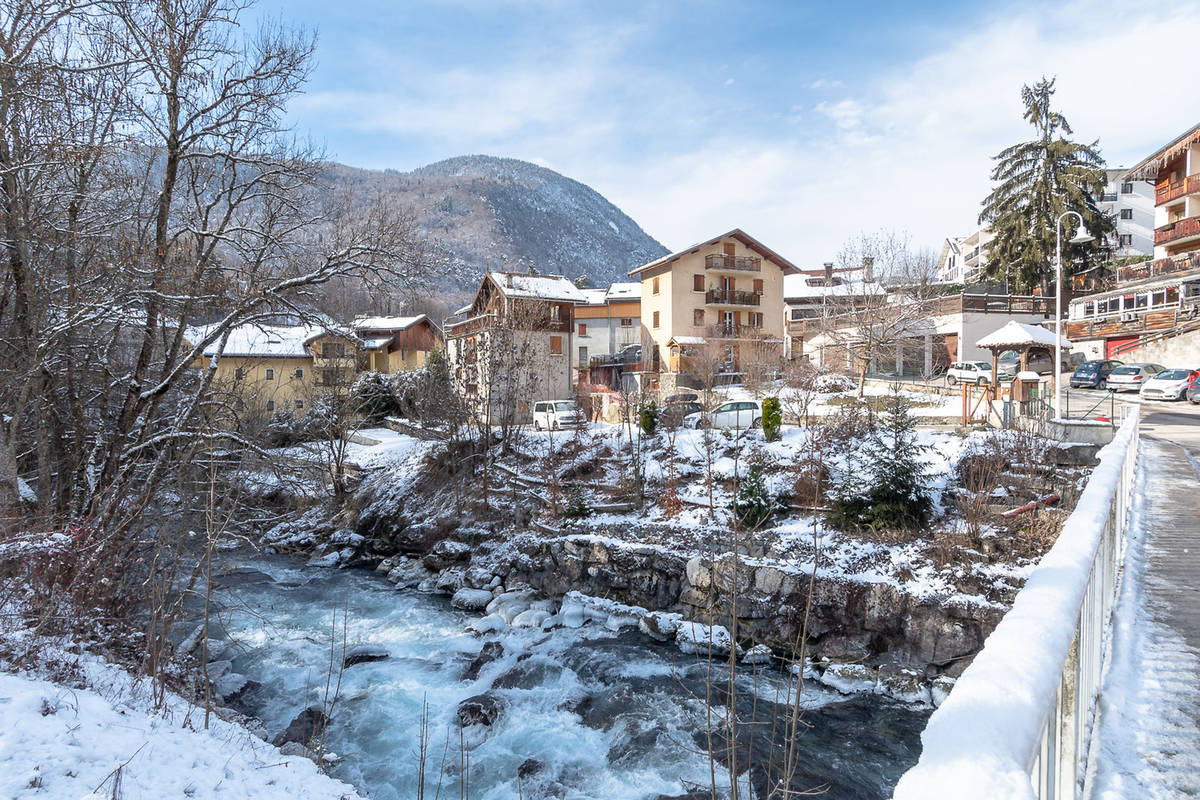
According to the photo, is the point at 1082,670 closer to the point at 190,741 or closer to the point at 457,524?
the point at 190,741

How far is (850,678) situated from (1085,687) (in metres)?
9.88

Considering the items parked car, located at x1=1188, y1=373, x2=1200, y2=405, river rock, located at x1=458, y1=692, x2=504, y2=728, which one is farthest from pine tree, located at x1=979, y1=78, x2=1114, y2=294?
river rock, located at x1=458, y1=692, x2=504, y2=728

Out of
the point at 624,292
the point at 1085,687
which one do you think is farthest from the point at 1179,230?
the point at 1085,687

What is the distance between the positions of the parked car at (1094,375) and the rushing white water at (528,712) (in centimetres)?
3001

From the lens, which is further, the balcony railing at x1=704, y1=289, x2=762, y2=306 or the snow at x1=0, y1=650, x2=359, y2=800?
the balcony railing at x1=704, y1=289, x2=762, y2=306

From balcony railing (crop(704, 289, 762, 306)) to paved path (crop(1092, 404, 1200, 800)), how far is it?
36.4 meters

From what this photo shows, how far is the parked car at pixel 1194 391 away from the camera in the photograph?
2575cm

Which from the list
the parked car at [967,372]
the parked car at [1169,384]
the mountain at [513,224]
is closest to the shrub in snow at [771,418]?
the parked car at [967,372]

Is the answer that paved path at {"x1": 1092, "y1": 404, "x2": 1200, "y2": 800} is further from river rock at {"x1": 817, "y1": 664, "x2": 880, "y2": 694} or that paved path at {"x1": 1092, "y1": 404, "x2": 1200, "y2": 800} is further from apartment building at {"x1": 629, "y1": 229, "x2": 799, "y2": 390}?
apartment building at {"x1": 629, "y1": 229, "x2": 799, "y2": 390}

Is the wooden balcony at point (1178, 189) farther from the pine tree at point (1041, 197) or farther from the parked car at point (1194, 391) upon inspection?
the parked car at point (1194, 391)

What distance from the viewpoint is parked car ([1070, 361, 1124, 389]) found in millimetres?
31938

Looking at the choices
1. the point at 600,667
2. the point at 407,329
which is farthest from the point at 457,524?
the point at 407,329

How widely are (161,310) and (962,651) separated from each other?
1501 cm

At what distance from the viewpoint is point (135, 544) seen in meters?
8.98
